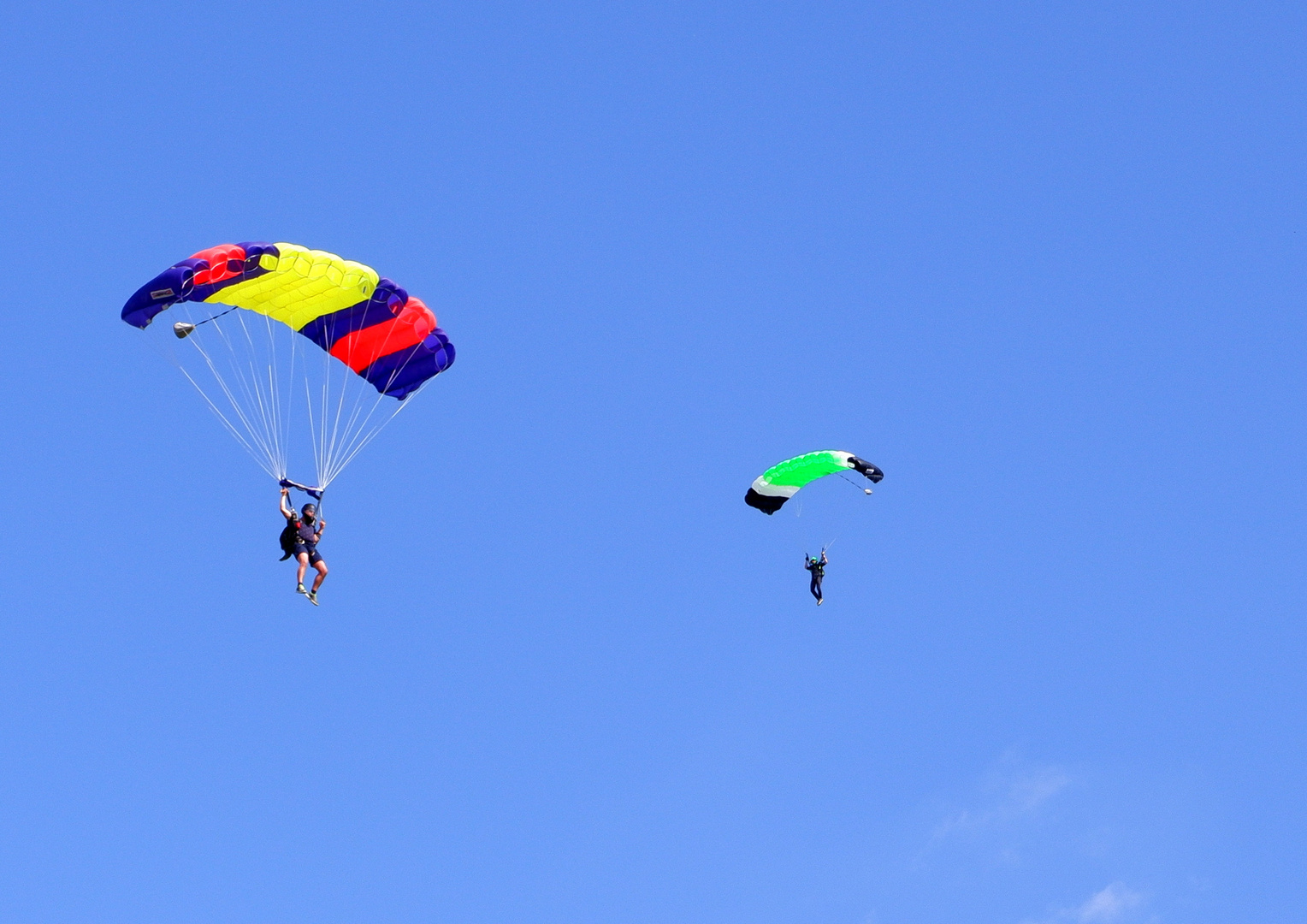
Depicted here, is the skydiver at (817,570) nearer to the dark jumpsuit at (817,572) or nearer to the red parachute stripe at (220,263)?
the dark jumpsuit at (817,572)

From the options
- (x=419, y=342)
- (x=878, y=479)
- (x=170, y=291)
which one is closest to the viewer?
(x=170, y=291)

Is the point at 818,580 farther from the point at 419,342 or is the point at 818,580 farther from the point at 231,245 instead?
the point at 231,245

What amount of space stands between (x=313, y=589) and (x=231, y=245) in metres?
4.41

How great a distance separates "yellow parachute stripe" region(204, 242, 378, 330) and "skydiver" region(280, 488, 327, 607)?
2.75 m

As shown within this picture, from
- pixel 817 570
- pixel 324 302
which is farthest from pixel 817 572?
pixel 324 302

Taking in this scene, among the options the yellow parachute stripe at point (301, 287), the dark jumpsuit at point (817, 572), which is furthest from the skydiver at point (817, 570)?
the yellow parachute stripe at point (301, 287)

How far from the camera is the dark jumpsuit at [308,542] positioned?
28.6 metres

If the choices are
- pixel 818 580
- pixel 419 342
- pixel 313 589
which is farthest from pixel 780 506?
pixel 313 589

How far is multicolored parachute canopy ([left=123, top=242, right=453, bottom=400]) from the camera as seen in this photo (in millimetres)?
28547

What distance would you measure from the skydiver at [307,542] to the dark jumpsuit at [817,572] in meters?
12.1

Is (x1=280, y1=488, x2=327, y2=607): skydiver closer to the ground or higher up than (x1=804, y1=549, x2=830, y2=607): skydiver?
closer to the ground

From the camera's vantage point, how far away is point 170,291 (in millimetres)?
28375

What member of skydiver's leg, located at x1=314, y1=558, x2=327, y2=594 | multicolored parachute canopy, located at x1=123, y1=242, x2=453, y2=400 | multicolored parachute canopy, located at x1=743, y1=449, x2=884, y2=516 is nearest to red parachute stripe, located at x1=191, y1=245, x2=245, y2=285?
multicolored parachute canopy, located at x1=123, y1=242, x2=453, y2=400

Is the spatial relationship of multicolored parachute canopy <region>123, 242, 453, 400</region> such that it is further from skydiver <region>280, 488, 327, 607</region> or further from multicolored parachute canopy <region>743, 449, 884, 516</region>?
multicolored parachute canopy <region>743, 449, 884, 516</region>
